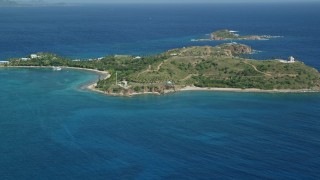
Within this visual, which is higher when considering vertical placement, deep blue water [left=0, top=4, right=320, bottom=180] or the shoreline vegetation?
the shoreline vegetation

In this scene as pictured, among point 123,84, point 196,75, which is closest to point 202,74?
point 196,75

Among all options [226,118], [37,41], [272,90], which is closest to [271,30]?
[37,41]

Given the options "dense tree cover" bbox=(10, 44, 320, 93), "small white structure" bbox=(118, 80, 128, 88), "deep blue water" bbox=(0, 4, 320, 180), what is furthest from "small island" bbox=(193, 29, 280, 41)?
"small white structure" bbox=(118, 80, 128, 88)

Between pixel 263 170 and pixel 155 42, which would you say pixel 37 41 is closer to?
pixel 155 42

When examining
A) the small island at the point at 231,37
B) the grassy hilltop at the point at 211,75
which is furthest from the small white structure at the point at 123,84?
the small island at the point at 231,37

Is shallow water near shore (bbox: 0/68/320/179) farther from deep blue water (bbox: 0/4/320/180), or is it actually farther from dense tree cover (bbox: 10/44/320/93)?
dense tree cover (bbox: 10/44/320/93)

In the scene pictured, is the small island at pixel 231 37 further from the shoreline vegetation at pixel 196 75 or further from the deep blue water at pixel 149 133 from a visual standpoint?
the deep blue water at pixel 149 133
